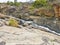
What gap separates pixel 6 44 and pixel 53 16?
15348mm

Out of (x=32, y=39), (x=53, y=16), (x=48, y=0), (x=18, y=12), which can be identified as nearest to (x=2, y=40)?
(x=32, y=39)

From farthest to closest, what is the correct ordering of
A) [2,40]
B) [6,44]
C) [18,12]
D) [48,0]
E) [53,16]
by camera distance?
[48,0] → [18,12] → [53,16] → [2,40] → [6,44]

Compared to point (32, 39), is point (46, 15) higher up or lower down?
lower down

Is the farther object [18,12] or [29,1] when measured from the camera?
[29,1]

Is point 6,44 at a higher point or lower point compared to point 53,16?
higher

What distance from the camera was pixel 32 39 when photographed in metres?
6.39

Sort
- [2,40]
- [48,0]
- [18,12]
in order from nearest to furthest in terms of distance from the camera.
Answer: [2,40], [18,12], [48,0]

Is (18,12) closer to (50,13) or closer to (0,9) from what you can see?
(0,9)

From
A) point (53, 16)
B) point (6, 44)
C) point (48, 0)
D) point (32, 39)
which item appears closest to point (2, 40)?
point (6, 44)

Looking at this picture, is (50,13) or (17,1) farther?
(17,1)

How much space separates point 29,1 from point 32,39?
21453 mm

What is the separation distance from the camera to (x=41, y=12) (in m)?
21.8

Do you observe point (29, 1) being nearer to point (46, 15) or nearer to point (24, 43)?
point (46, 15)

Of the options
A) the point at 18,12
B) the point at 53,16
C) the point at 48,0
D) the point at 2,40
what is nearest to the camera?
the point at 2,40
